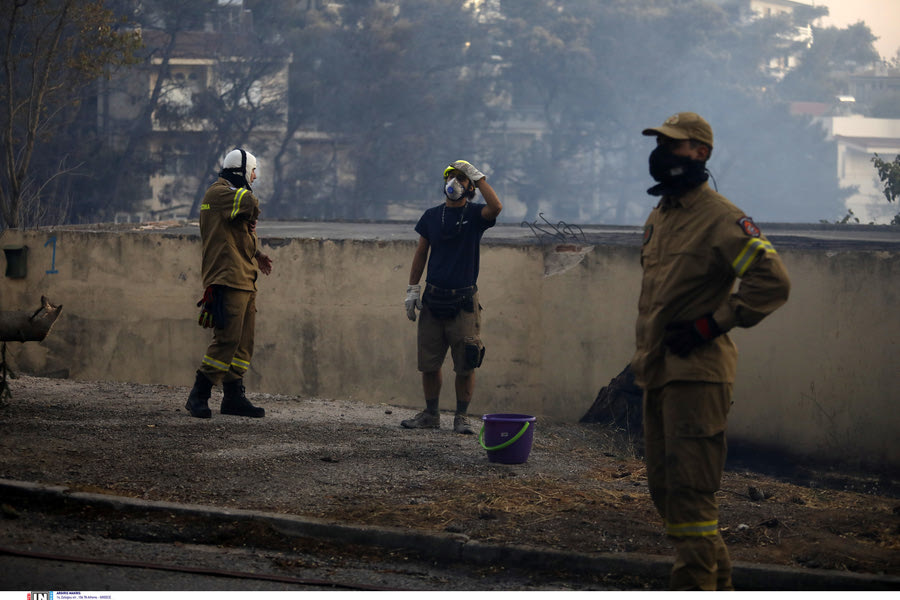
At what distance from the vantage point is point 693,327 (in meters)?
4.10

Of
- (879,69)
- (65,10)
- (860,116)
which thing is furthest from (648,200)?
(65,10)

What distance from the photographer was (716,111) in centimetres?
6281

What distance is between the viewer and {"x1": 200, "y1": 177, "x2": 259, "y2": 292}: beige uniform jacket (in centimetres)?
749

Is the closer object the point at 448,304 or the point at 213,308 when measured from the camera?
the point at 213,308

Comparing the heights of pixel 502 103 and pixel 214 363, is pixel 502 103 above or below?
above

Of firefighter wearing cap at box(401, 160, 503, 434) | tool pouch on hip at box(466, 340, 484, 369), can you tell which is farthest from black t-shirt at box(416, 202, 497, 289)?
tool pouch on hip at box(466, 340, 484, 369)

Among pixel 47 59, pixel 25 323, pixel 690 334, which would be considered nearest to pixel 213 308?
pixel 25 323

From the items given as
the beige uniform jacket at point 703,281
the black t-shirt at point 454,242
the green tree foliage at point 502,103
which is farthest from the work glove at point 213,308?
the green tree foliage at point 502,103

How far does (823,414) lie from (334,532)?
5414 mm

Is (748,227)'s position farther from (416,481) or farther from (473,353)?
(473,353)

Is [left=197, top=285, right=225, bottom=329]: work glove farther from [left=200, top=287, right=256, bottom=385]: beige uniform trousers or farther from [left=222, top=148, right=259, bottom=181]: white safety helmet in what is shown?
[left=222, top=148, right=259, bottom=181]: white safety helmet

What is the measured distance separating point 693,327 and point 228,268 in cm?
430

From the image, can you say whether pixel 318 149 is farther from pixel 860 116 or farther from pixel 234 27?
pixel 860 116

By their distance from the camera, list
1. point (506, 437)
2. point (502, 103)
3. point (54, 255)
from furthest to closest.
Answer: point (502, 103)
point (54, 255)
point (506, 437)
